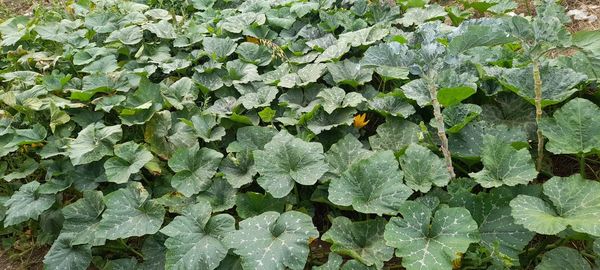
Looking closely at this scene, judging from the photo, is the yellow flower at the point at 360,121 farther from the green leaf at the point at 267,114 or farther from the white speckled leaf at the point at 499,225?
the white speckled leaf at the point at 499,225

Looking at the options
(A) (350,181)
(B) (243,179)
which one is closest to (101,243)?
(B) (243,179)

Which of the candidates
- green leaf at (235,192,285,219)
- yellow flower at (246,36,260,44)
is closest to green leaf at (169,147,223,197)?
green leaf at (235,192,285,219)

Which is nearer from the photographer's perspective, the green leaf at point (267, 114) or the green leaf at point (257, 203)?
the green leaf at point (257, 203)

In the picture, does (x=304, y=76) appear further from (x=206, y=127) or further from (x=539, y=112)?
(x=539, y=112)

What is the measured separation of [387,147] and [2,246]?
2.37 m

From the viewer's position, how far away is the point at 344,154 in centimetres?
271

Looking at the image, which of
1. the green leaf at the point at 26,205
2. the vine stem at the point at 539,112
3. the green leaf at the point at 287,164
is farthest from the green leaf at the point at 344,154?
the green leaf at the point at 26,205

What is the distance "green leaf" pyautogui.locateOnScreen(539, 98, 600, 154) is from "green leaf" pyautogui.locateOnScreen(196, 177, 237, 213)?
5.03 feet

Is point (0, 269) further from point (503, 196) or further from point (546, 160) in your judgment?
point (546, 160)

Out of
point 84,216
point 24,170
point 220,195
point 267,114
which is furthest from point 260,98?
point 24,170

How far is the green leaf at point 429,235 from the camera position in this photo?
6.70 ft

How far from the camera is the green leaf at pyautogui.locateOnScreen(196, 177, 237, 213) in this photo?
2.65m

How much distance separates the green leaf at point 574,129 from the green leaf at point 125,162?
2014 millimetres

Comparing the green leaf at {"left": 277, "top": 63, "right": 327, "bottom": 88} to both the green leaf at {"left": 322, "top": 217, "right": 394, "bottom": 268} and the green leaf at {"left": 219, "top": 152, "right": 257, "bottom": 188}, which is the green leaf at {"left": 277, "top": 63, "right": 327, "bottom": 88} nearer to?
the green leaf at {"left": 219, "top": 152, "right": 257, "bottom": 188}
